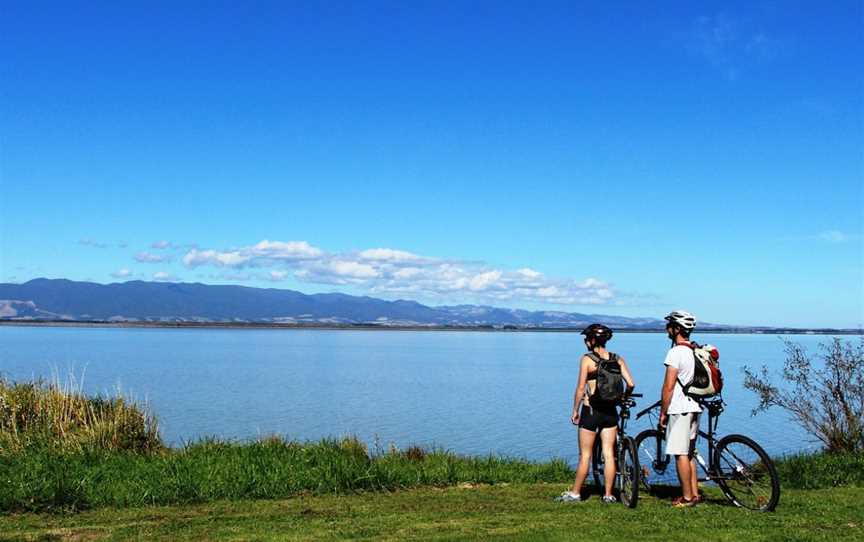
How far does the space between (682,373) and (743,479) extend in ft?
5.41

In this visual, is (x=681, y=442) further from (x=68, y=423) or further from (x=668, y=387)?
(x=68, y=423)

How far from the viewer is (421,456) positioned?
15.9 meters

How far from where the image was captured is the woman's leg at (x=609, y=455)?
11391 millimetres

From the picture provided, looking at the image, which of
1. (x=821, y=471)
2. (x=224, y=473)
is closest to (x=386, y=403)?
(x=821, y=471)

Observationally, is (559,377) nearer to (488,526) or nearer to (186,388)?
(186,388)

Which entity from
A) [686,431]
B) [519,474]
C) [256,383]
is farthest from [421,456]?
[256,383]

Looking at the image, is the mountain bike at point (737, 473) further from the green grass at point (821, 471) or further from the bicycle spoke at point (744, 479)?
the green grass at point (821, 471)

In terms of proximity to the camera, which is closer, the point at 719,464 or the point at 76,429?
the point at 719,464

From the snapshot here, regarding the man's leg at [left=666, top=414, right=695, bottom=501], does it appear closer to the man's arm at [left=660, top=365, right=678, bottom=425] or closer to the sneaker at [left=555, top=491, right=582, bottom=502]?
the man's arm at [left=660, top=365, right=678, bottom=425]

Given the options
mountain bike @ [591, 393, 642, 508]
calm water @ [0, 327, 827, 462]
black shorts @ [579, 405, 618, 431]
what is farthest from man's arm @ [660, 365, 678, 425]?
A: calm water @ [0, 327, 827, 462]

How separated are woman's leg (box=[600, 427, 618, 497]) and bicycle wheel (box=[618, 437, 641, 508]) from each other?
14 cm

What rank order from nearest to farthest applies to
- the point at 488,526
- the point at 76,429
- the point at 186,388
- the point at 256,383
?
the point at 488,526 → the point at 76,429 → the point at 186,388 → the point at 256,383

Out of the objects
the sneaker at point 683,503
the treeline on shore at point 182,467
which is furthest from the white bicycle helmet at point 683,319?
the treeline on shore at point 182,467

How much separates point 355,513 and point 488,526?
1.90 meters
